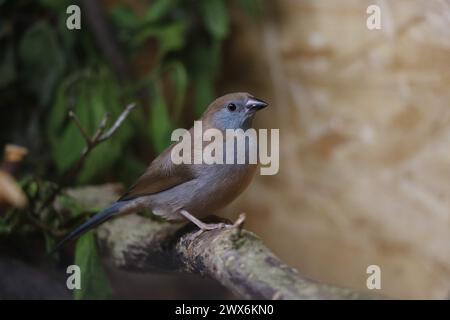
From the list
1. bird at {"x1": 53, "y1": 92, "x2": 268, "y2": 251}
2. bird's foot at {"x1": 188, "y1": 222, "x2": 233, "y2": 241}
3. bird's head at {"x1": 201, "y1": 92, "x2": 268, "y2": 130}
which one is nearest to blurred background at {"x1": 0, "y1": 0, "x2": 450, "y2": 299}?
bird at {"x1": 53, "y1": 92, "x2": 268, "y2": 251}

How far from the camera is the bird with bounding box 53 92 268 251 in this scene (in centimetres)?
216

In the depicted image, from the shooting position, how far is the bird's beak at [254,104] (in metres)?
2.12

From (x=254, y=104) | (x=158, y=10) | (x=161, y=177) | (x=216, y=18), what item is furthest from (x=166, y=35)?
(x=254, y=104)

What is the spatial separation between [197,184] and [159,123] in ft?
3.11

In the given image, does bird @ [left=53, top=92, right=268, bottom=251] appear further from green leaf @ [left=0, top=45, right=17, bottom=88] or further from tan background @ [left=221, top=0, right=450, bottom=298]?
green leaf @ [left=0, top=45, right=17, bottom=88]

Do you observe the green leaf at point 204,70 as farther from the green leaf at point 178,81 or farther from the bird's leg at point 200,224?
the bird's leg at point 200,224

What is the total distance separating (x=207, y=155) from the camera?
2184mm

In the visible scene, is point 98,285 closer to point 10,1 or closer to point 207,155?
point 207,155

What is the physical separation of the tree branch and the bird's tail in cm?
22

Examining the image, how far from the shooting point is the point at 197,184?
7.27 ft

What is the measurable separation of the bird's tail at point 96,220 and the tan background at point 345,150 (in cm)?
76

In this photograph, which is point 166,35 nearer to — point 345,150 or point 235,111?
point 345,150

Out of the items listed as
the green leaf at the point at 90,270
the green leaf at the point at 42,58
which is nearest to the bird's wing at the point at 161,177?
the green leaf at the point at 90,270
